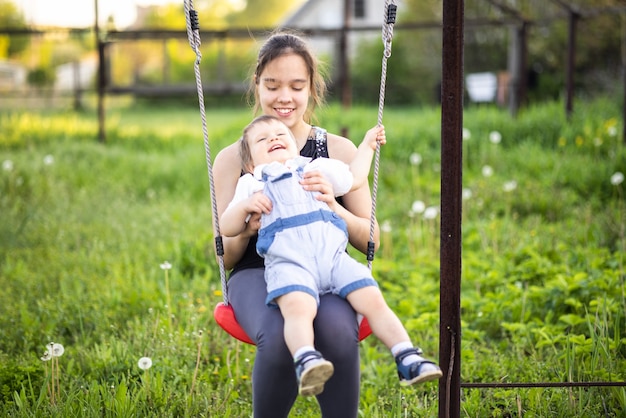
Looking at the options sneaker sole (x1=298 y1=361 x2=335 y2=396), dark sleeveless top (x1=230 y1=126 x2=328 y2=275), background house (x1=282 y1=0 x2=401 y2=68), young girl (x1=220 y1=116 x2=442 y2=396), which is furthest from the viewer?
background house (x1=282 y1=0 x2=401 y2=68)

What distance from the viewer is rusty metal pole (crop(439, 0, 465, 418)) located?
2.39 metres

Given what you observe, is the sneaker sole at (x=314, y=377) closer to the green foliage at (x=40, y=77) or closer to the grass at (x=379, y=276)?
the grass at (x=379, y=276)

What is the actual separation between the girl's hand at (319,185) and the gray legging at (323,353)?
30 cm

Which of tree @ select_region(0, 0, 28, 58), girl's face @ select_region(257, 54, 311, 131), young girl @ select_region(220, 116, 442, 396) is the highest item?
tree @ select_region(0, 0, 28, 58)

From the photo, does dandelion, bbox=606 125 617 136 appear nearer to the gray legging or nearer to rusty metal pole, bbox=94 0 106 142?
the gray legging

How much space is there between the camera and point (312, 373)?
2.03 meters

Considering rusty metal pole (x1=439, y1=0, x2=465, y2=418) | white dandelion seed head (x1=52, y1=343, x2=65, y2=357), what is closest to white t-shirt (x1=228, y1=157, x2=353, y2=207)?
rusty metal pole (x1=439, y1=0, x2=465, y2=418)

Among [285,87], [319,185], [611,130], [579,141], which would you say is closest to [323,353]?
[319,185]

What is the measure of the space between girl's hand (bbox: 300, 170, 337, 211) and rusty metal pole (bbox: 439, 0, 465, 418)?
13.7 inches

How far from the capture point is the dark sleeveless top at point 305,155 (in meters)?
2.67

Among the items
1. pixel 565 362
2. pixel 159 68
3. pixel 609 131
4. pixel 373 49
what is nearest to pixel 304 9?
pixel 159 68

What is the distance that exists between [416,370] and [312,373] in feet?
0.99

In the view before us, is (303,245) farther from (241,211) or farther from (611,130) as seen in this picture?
(611,130)

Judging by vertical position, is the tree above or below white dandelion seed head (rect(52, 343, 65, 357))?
above
